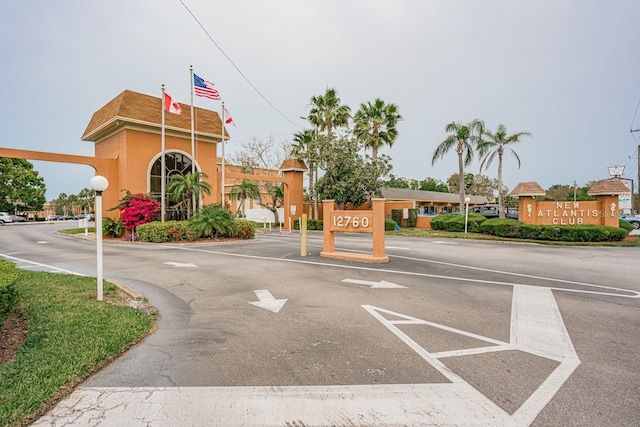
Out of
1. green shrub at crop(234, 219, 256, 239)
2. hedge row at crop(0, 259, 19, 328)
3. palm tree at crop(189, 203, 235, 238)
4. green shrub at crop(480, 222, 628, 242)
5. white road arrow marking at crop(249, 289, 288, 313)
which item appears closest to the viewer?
hedge row at crop(0, 259, 19, 328)

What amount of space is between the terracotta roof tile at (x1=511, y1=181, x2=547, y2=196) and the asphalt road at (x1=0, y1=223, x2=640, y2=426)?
15165 millimetres

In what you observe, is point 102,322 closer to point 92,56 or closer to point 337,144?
point 92,56

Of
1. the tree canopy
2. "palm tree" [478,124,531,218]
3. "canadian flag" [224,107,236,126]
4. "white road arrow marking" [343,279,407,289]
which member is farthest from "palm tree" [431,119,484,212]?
the tree canopy

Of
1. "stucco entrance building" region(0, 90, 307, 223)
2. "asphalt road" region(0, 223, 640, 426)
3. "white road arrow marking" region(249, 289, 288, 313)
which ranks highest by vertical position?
"stucco entrance building" region(0, 90, 307, 223)

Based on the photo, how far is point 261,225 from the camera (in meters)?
36.9

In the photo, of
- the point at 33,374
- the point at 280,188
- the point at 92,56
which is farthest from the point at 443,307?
the point at 280,188

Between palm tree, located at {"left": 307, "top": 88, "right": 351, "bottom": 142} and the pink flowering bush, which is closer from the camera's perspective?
the pink flowering bush

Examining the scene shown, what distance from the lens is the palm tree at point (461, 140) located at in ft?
94.2

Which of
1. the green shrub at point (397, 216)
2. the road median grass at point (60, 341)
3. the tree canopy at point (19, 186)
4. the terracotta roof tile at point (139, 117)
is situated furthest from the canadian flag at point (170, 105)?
the tree canopy at point (19, 186)

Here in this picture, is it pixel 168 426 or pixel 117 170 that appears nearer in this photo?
pixel 168 426

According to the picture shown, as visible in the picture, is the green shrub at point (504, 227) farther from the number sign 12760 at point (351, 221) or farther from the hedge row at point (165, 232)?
the hedge row at point (165, 232)

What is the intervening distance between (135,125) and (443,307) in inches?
768

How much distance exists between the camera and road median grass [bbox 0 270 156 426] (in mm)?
2969

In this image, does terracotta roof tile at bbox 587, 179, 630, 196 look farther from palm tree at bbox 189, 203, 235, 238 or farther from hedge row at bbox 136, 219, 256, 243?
hedge row at bbox 136, 219, 256, 243
